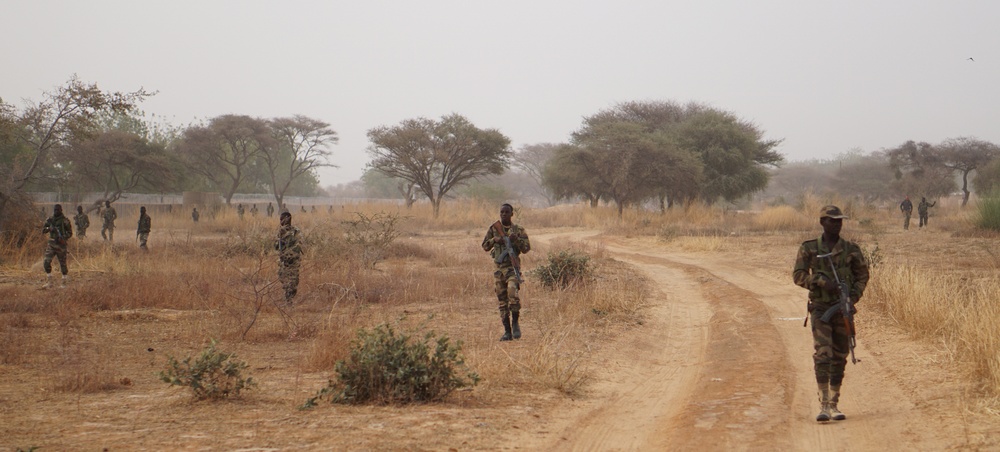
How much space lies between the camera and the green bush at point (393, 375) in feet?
18.7

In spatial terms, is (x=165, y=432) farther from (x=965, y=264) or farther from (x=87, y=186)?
(x=87, y=186)

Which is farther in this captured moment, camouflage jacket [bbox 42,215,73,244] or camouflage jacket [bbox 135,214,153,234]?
camouflage jacket [bbox 135,214,153,234]

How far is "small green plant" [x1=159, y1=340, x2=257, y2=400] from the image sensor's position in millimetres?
5719

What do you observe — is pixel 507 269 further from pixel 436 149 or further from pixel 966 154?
pixel 966 154

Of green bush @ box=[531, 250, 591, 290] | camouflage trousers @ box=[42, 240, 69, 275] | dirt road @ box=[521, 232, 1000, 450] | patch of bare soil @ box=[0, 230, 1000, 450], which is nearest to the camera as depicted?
patch of bare soil @ box=[0, 230, 1000, 450]

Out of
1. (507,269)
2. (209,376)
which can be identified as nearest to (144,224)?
(507,269)

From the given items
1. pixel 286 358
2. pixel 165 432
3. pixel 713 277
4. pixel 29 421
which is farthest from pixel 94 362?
pixel 713 277

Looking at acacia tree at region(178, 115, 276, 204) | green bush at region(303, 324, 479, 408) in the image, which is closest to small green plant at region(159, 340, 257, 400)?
green bush at region(303, 324, 479, 408)

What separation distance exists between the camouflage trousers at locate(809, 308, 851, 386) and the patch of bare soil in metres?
0.33

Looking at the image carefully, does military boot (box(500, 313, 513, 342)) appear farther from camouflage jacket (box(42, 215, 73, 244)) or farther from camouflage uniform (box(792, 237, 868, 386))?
camouflage jacket (box(42, 215, 73, 244))

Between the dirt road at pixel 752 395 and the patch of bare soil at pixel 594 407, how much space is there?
0.02m

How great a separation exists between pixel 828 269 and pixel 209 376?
4632 millimetres

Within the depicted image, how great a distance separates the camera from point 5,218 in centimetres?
1783

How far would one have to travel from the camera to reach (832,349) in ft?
18.0
